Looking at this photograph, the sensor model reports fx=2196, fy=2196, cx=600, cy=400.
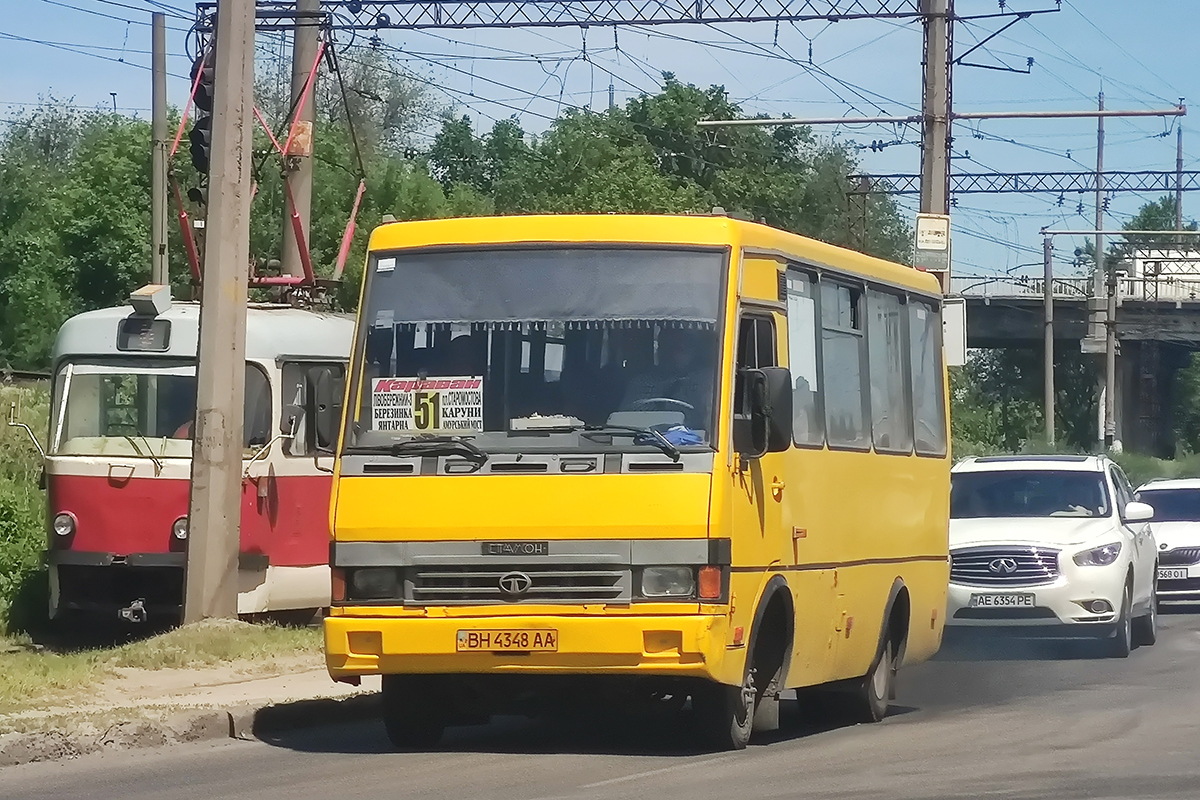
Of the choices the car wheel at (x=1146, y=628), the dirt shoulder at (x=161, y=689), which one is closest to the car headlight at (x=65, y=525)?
the dirt shoulder at (x=161, y=689)

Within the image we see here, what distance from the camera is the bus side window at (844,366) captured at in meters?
12.6

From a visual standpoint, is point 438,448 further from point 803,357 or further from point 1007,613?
point 1007,613

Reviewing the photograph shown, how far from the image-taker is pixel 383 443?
1108cm

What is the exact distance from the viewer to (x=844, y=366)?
1295 cm

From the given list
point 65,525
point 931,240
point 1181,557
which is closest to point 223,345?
point 65,525

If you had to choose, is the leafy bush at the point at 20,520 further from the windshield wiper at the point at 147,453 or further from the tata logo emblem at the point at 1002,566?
the tata logo emblem at the point at 1002,566

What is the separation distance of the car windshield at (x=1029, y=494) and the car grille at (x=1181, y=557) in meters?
7.40

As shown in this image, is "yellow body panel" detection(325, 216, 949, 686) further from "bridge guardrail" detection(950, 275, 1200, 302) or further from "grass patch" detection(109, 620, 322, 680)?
"bridge guardrail" detection(950, 275, 1200, 302)

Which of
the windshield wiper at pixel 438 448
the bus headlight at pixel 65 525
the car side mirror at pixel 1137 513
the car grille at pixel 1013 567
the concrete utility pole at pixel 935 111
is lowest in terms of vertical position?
the car grille at pixel 1013 567

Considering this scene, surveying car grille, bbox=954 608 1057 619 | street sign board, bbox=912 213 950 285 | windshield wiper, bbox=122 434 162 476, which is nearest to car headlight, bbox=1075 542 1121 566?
car grille, bbox=954 608 1057 619

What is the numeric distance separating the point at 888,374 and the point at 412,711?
13.8ft

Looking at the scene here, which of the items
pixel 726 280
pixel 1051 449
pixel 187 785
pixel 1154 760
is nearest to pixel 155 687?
pixel 187 785

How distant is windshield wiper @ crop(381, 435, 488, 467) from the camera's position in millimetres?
10844

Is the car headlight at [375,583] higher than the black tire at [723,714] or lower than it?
higher
